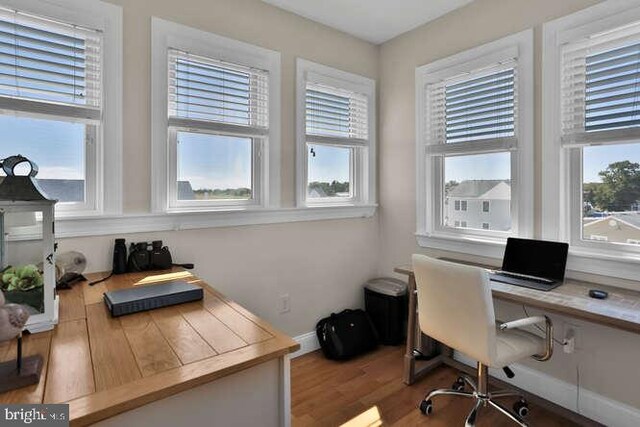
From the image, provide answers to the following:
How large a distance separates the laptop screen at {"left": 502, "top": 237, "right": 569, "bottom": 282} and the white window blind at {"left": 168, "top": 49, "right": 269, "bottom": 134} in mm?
1897

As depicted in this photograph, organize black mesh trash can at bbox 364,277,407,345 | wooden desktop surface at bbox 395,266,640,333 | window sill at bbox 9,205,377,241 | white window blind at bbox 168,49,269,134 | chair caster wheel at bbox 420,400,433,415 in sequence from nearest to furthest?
wooden desktop surface at bbox 395,266,640,333, window sill at bbox 9,205,377,241, chair caster wheel at bbox 420,400,433,415, white window blind at bbox 168,49,269,134, black mesh trash can at bbox 364,277,407,345

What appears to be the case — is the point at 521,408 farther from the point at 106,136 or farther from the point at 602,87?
the point at 106,136

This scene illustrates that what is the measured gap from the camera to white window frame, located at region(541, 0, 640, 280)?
2010 millimetres

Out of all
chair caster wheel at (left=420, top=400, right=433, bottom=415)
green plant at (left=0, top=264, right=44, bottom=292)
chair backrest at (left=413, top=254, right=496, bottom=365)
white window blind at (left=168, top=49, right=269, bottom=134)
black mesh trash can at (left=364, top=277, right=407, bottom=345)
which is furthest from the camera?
black mesh trash can at (left=364, top=277, right=407, bottom=345)

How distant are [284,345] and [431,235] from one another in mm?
2068

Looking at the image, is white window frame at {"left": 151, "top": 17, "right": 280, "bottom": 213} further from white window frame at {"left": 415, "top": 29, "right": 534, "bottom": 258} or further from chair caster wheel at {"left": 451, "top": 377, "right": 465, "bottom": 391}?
chair caster wheel at {"left": 451, "top": 377, "right": 465, "bottom": 391}

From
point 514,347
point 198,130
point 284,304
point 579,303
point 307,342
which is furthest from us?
point 307,342

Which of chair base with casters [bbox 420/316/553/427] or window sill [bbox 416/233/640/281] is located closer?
chair base with casters [bbox 420/316/553/427]

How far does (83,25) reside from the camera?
185 cm

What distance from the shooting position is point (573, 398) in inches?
82.1

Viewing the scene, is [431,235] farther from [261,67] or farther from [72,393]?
[72,393]

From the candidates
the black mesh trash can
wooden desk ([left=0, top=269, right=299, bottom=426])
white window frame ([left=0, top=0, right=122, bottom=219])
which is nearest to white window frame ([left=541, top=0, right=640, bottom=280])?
the black mesh trash can

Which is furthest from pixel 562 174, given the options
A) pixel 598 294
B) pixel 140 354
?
pixel 140 354

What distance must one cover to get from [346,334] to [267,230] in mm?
1041
